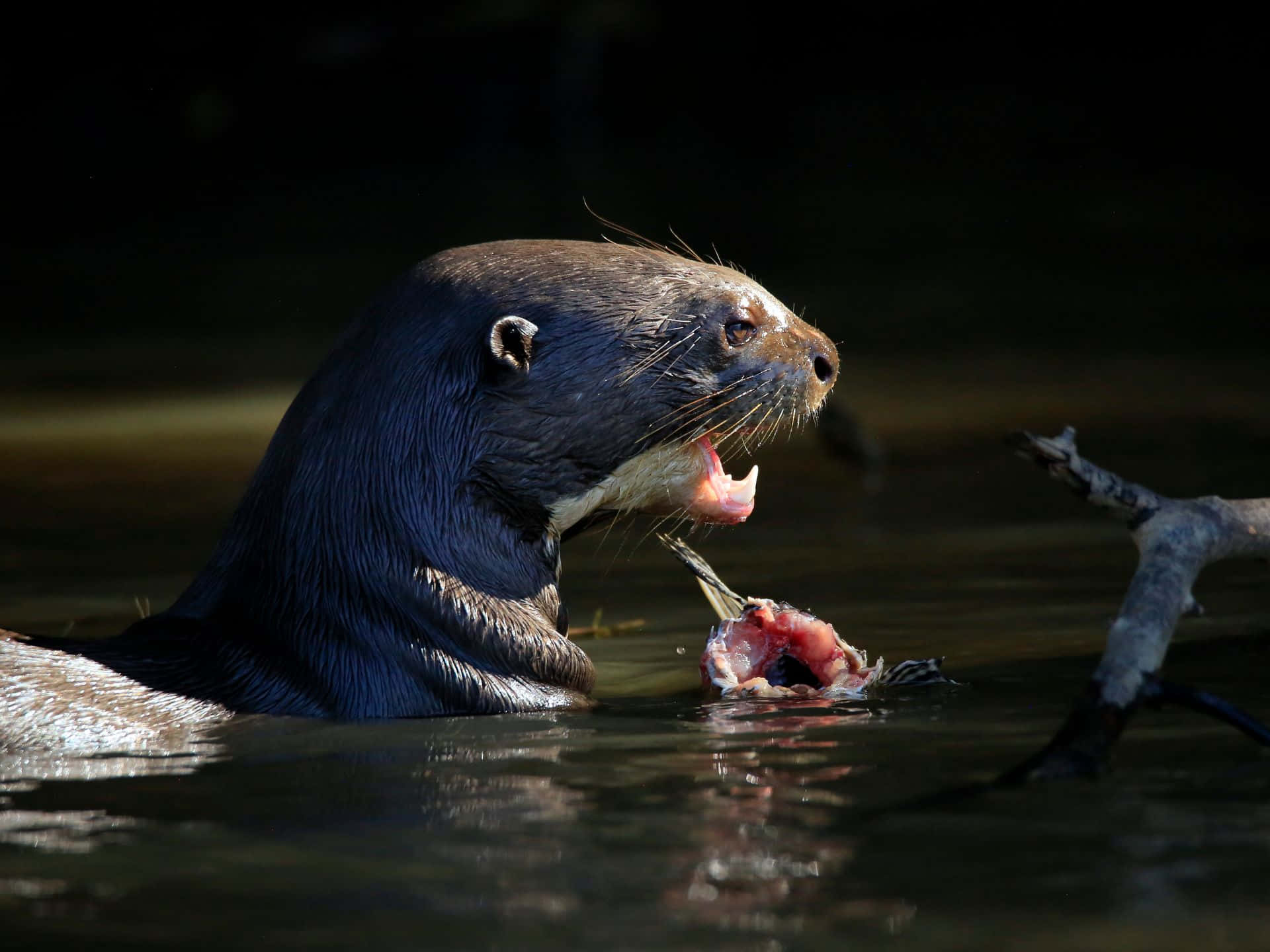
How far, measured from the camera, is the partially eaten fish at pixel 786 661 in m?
4.43

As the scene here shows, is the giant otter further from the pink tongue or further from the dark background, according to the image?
the dark background

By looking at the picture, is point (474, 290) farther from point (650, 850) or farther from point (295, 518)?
point (650, 850)

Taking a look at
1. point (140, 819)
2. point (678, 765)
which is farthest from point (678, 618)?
point (140, 819)

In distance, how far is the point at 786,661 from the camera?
15.0ft

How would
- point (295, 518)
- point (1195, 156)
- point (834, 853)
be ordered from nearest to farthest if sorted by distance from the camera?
1. point (834, 853)
2. point (295, 518)
3. point (1195, 156)

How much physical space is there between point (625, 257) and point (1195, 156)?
13.1 meters

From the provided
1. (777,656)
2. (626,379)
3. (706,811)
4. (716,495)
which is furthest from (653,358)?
(706,811)

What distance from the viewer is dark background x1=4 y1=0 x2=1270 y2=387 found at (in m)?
12.8

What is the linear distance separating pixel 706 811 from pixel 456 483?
1148 mm

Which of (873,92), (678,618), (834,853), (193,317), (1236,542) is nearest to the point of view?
(834,853)

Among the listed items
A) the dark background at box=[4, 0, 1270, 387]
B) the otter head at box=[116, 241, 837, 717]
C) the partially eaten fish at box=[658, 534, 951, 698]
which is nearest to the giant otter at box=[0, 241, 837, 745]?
the otter head at box=[116, 241, 837, 717]

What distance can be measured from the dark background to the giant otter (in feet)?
22.1

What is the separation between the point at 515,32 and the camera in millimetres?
20906

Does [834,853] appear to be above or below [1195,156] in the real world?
below
